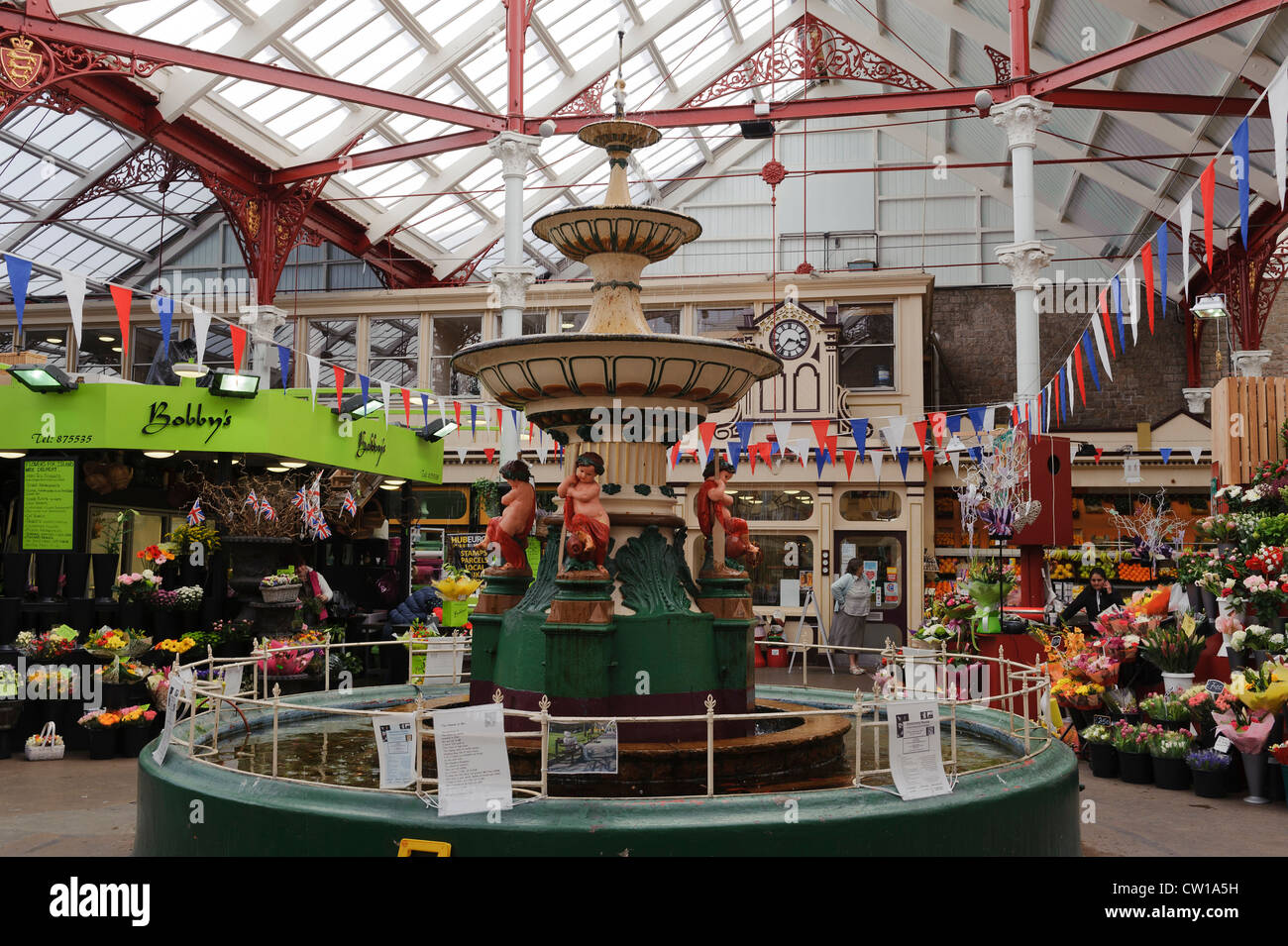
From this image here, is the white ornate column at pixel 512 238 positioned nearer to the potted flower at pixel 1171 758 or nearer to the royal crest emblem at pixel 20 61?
the royal crest emblem at pixel 20 61

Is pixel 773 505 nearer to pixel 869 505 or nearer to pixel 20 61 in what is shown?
pixel 869 505

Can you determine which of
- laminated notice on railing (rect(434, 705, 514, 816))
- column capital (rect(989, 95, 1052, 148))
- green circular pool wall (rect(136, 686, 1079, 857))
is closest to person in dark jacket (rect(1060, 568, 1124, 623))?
column capital (rect(989, 95, 1052, 148))

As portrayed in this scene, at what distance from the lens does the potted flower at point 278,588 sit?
42.4ft

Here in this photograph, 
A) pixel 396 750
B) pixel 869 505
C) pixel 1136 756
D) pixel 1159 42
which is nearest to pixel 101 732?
pixel 396 750

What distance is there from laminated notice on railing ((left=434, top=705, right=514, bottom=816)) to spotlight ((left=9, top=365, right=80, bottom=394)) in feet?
31.5

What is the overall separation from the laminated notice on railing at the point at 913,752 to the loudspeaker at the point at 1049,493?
24.8ft

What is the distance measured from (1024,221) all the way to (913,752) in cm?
1449

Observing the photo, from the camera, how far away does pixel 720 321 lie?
81.8ft

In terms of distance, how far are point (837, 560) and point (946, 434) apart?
340cm

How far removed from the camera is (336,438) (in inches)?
599

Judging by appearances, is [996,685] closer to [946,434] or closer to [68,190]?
[946,434]

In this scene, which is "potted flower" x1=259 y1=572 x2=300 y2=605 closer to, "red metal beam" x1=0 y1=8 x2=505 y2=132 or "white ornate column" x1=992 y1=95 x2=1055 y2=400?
"red metal beam" x1=0 y1=8 x2=505 y2=132

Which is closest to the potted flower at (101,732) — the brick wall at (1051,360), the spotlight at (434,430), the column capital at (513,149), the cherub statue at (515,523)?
the cherub statue at (515,523)
